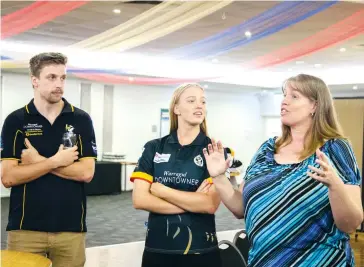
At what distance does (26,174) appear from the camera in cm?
223

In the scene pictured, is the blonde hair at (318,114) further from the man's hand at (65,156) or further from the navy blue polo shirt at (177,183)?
the man's hand at (65,156)

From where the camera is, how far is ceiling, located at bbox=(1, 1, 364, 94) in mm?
5535

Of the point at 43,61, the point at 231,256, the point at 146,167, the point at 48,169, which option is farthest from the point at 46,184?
the point at 231,256

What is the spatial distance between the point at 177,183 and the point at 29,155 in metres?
0.68

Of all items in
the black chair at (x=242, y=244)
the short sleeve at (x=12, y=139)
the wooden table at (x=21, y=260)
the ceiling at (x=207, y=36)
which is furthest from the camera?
the ceiling at (x=207, y=36)

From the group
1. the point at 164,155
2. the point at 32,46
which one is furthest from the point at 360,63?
the point at 164,155

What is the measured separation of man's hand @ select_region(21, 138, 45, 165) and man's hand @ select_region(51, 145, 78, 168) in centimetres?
9

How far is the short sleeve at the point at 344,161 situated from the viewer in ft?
5.39

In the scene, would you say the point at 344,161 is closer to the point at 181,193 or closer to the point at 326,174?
the point at 326,174

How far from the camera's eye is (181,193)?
83.0 inches

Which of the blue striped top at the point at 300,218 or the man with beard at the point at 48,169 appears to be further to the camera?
the man with beard at the point at 48,169

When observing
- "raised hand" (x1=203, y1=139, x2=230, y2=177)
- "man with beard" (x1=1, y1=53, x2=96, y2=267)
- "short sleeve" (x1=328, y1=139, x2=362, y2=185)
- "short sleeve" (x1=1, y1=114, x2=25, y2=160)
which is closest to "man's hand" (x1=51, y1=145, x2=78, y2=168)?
"man with beard" (x1=1, y1=53, x2=96, y2=267)

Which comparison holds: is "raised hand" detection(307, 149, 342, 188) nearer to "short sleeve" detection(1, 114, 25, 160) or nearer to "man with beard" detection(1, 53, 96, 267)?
"man with beard" detection(1, 53, 96, 267)

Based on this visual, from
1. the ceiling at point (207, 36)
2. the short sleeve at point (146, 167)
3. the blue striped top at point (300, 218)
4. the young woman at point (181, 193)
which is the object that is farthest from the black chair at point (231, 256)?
the ceiling at point (207, 36)
